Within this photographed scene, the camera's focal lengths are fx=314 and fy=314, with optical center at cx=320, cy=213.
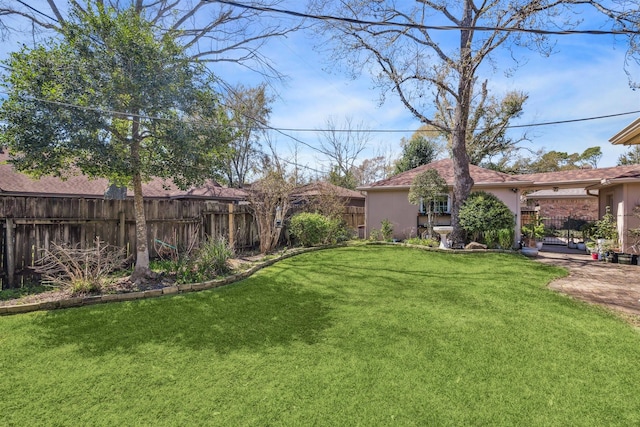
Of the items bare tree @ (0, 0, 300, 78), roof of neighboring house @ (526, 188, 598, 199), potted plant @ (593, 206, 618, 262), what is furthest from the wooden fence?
roof of neighboring house @ (526, 188, 598, 199)

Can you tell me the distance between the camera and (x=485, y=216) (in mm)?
10461

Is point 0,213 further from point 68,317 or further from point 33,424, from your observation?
point 33,424

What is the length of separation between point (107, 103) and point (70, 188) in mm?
9654

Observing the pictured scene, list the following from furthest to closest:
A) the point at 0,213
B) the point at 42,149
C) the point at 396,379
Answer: the point at 0,213, the point at 42,149, the point at 396,379

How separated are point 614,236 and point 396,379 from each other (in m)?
11.7

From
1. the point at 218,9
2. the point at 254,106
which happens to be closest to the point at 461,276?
the point at 218,9

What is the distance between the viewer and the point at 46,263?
5688mm

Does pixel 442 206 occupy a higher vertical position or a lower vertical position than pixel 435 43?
lower

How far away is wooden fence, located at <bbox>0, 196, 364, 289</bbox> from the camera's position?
5348 millimetres

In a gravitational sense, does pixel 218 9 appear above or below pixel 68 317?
above

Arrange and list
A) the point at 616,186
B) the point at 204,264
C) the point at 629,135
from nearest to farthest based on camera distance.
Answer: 1. the point at 204,264
2. the point at 629,135
3. the point at 616,186

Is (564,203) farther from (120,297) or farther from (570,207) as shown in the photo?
(120,297)

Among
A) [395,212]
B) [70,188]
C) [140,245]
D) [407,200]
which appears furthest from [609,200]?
[70,188]

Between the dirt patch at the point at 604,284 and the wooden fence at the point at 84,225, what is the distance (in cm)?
777
